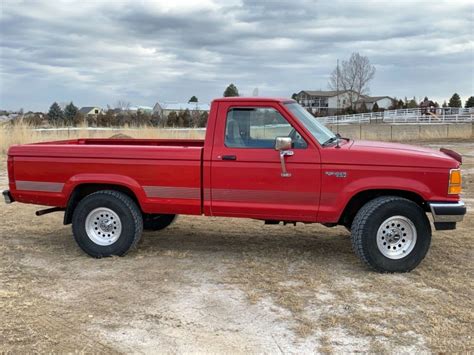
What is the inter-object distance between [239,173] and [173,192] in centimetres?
81

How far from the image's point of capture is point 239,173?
19.0 ft

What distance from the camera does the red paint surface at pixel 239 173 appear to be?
18.0 ft

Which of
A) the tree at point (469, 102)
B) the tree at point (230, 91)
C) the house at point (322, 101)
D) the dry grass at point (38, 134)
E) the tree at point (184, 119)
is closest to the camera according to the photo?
the dry grass at point (38, 134)

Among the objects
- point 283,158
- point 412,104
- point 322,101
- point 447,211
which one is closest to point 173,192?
point 283,158

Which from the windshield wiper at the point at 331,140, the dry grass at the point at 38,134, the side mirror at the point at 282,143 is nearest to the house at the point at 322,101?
the dry grass at the point at 38,134

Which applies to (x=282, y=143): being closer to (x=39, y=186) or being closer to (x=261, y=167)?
(x=261, y=167)

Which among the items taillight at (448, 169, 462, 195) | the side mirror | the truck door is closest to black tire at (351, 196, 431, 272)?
taillight at (448, 169, 462, 195)

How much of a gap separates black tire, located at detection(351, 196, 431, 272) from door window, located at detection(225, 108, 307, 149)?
1153 millimetres

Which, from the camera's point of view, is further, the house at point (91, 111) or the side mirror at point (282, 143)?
the house at point (91, 111)

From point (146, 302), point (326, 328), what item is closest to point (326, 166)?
point (326, 328)

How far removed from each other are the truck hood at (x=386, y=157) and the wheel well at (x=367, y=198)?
0.37 m

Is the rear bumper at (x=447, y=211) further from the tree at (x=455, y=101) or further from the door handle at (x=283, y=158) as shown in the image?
the tree at (x=455, y=101)

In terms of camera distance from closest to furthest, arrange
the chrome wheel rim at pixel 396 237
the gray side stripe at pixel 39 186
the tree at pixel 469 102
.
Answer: the chrome wheel rim at pixel 396 237 < the gray side stripe at pixel 39 186 < the tree at pixel 469 102

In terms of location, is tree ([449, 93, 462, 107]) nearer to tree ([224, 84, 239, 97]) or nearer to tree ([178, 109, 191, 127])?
tree ([224, 84, 239, 97])
